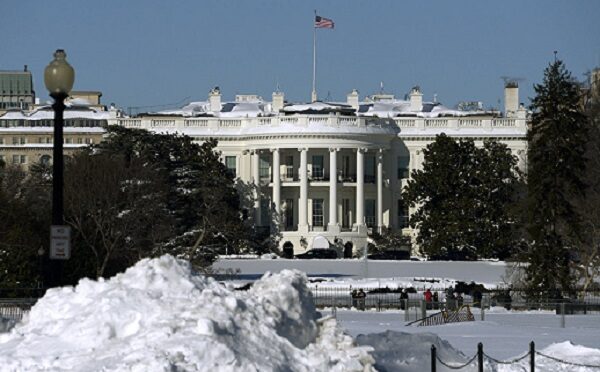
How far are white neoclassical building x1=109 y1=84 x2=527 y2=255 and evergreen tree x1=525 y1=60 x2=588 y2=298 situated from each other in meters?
46.9

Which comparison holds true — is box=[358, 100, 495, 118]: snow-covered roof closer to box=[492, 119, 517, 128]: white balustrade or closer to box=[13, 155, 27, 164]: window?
box=[492, 119, 517, 128]: white balustrade

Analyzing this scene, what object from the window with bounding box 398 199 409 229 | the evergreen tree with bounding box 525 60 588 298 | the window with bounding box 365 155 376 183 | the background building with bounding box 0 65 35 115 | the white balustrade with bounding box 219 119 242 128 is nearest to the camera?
the evergreen tree with bounding box 525 60 588 298

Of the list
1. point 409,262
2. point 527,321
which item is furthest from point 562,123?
point 409,262

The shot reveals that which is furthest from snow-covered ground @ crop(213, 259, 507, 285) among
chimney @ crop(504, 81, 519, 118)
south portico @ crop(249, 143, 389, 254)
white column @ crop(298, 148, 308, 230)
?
chimney @ crop(504, 81, 519, 118)

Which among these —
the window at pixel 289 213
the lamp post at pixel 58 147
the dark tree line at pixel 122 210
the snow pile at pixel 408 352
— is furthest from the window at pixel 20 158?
the lamp post at pixel 58 147

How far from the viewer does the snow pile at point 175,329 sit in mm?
15242

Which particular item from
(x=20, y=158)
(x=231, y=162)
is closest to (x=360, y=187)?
(x=231, y=162)

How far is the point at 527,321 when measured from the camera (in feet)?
137

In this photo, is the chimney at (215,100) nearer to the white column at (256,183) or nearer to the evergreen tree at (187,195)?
the white column at (256,183)

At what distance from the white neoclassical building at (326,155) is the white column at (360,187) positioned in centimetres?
7

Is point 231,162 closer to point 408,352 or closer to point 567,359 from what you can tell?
point 567,359

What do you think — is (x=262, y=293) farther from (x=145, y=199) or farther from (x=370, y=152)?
(x=370, y=152)

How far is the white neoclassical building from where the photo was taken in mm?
106875

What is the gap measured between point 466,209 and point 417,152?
22269mm
